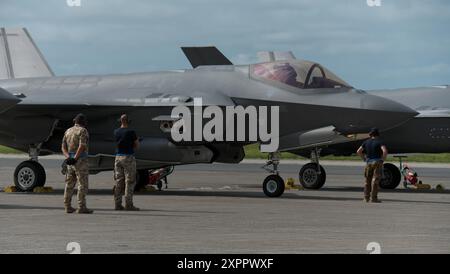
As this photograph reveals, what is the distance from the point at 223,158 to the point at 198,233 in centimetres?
905

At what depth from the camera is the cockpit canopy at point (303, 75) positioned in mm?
21344

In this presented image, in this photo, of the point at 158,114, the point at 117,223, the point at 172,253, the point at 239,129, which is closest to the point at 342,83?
the point at 239,129

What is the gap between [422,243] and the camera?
39.7 ft

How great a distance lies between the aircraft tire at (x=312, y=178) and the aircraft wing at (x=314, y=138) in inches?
186

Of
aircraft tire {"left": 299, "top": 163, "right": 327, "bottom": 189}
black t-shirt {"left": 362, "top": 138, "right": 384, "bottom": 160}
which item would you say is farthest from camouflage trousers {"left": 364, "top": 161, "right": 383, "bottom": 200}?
aircraft tire {"left": 299, "top": 163, "right": 327, "bottom": 189}

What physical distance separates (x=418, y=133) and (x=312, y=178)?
10.0 ft

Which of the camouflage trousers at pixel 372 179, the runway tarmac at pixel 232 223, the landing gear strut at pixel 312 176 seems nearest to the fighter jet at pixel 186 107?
the camouflage trousers at pixel 372 179

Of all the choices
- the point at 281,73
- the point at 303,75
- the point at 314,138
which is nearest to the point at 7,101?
the point at 281,73

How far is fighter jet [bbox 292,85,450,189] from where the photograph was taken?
83.3 ft

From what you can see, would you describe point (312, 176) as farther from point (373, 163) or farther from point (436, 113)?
point (373, 163)

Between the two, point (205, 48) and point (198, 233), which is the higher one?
point (205, 48)

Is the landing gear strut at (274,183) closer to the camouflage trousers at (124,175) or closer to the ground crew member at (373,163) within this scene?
the ground crew member at (373,163)

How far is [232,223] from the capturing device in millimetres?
14828
